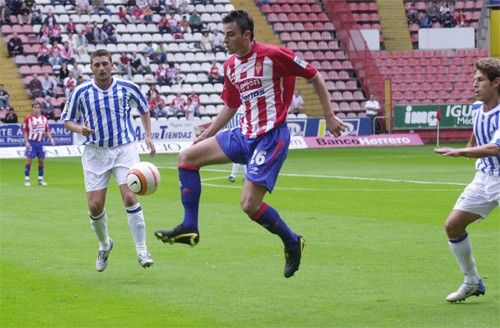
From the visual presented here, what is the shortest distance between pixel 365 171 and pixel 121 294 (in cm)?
2141

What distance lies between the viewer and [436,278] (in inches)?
502

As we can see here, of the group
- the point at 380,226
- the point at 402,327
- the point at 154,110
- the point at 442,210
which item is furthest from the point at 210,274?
the point at 154,110

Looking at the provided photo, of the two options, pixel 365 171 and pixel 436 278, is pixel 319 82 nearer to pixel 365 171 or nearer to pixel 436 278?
pixel 436 278

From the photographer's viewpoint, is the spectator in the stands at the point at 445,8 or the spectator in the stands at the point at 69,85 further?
the spectator in the stands at the point at 445,8

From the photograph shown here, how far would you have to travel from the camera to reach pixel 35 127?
3128cm

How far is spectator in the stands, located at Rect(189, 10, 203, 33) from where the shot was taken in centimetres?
5104

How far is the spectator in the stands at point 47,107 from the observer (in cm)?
4366

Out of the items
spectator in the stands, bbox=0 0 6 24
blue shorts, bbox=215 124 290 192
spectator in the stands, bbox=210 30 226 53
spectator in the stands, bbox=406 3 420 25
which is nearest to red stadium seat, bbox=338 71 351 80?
spectator in the stands, bbox=406 3 420 25

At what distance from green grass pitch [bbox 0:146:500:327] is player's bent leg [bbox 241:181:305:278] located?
358 mm

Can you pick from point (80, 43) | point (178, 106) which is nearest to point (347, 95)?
point (178, 106)

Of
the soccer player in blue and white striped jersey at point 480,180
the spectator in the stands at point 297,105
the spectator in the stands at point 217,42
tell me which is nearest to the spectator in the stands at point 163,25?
the spectator in the stands at point 217,42

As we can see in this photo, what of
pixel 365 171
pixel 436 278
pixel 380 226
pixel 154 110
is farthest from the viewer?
pixel 154 110

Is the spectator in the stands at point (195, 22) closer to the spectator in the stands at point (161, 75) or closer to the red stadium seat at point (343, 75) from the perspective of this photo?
the spectator in the stands at point (161, 75)

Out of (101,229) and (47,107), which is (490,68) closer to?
(101,229)
